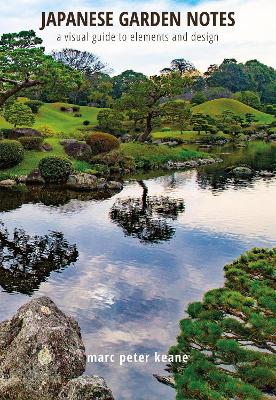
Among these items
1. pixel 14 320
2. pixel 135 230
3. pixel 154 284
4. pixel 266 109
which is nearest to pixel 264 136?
pixel 266 109

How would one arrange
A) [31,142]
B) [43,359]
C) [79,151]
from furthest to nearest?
1. [79,151]
2. [31,142]
3. [43,359]

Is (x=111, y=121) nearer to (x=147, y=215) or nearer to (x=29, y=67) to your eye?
(x=147, y=215)

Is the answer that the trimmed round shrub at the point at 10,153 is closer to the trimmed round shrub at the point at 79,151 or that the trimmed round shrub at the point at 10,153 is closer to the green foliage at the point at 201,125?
the trimmed round shrub at the point at 79,151

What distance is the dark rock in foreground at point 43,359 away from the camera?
404 inches

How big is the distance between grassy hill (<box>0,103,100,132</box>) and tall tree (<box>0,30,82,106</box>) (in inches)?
1881

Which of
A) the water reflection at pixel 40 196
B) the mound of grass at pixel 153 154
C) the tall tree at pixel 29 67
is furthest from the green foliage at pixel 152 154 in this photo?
the tall tree at pixel 29 67

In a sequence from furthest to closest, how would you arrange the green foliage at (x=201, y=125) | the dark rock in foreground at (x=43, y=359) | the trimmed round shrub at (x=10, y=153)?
the green foliage at (x=201, y=125) < the trimmed round shrub at (x=10, y=153) < the dark rock in foreground at (x=43, y=359)

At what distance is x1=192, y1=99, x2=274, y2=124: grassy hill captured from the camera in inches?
4375

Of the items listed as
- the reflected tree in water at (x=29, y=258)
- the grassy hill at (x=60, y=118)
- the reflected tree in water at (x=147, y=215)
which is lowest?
the reflected tree in water at (x=29, y=258)

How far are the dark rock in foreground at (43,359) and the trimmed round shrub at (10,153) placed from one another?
100 feet

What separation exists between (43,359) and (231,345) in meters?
5.28

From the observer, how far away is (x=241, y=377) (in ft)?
25.6

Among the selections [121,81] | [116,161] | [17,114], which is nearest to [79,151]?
[116,161]

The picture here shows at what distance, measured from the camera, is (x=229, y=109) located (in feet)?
374
